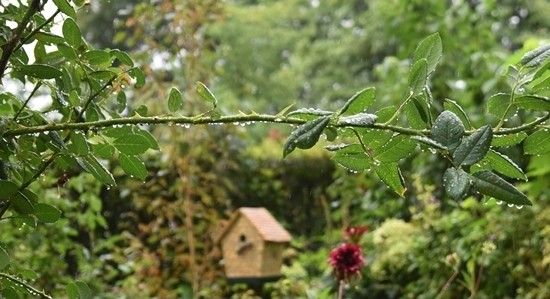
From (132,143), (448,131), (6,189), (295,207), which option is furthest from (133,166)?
(295,207)

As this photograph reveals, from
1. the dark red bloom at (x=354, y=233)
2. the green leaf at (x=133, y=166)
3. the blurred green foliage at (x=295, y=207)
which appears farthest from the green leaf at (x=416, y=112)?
the dark red bloom at (x=354, y=233)

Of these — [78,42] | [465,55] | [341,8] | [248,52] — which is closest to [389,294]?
[465,55]

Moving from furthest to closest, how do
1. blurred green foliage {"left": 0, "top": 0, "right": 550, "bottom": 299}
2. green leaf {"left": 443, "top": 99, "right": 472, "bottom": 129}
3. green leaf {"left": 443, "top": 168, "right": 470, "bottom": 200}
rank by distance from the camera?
blurred green foliage {"left": 0, "top": 0, "right": 550, "bottom": 299}
green leaf {"left": 443, "top": 99, "right": 472, "bottom": 129}
green leaf {"left": 443, "top": 168, "right": 470, "bottom": 200}

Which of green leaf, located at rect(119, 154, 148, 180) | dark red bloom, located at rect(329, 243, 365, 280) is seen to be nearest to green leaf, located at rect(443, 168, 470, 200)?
green leaf, located at rect(119, 154, 148, 180)

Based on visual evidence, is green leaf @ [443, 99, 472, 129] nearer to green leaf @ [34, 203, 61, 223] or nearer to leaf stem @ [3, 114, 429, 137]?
leaf stem @ [3, 114, 429, 137]

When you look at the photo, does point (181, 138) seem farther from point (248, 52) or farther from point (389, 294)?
point (248, 52)

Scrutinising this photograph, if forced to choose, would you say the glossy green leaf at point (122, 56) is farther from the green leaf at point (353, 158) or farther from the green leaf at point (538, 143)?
the green leaf at point (538, 143)

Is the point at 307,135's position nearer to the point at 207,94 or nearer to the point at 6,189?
the point at 207,94
